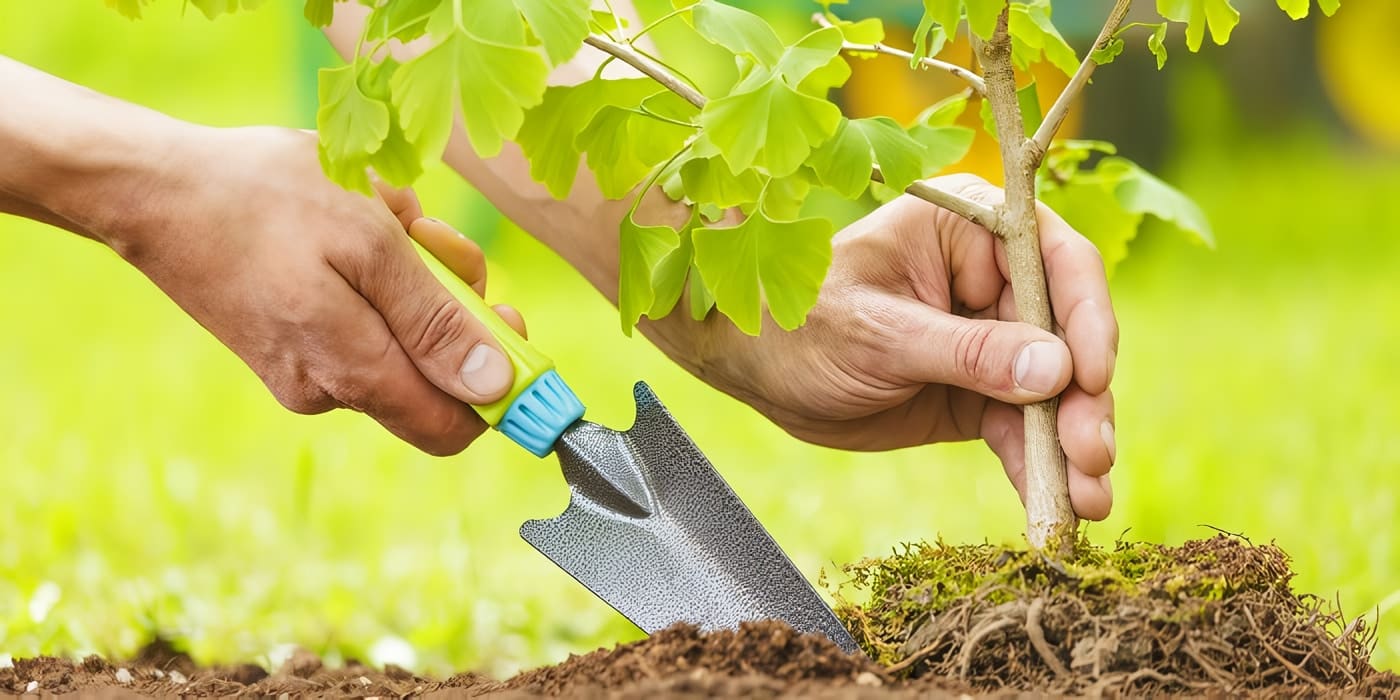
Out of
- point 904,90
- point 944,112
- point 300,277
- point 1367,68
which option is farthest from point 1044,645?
point 1367,68

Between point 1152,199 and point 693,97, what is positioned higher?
point 1152,199

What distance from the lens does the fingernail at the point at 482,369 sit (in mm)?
1071

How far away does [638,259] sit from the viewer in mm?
1006

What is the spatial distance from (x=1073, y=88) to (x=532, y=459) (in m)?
1.81

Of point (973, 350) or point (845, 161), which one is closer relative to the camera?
point (845, 161)

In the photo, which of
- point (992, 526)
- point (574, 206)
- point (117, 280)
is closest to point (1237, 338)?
point (992, 526)

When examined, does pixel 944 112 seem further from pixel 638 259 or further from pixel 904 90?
pixel 904 90

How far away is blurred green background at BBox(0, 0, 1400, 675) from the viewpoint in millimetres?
1751

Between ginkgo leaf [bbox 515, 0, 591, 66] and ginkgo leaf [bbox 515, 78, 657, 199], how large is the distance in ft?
0.44

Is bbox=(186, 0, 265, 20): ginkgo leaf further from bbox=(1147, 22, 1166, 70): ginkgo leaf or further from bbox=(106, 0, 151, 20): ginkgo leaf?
bbox=(1147, 22, 1166, 70): ginkgo leaf

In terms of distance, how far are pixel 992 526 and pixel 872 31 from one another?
118cm

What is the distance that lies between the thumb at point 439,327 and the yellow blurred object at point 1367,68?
3857mm

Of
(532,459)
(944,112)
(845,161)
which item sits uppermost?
(944,112)

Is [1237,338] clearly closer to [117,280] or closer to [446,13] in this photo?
[446,13]
